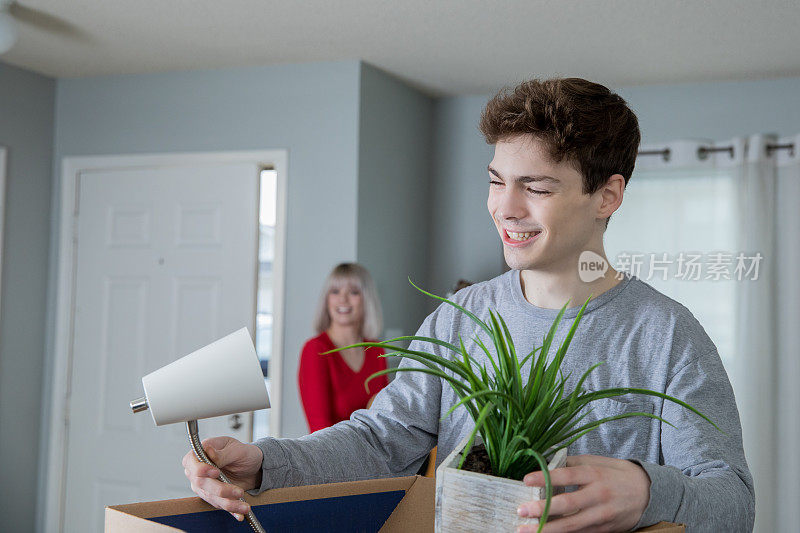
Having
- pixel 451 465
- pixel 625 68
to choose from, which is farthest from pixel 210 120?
pixel 451 465

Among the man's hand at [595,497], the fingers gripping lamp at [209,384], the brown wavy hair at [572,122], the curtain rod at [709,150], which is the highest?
the curtain rod at [709,150]

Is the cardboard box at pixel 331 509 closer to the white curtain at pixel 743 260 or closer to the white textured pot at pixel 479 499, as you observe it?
the white textured pot at pixel 479 499

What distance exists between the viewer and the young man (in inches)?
34.4

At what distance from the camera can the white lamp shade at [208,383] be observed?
0.79m

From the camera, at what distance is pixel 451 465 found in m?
0.71

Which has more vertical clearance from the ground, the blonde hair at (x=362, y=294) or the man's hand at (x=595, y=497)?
the blonde hair at (x=362, y=294)

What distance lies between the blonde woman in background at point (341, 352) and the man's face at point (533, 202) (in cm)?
235

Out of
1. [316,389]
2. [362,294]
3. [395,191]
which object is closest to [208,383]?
[316,389]

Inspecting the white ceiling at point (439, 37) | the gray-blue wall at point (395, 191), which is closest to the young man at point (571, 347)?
the white ceiling at point (439, 37)

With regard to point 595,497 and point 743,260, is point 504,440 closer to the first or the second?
point 595,497

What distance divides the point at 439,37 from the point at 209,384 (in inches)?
112

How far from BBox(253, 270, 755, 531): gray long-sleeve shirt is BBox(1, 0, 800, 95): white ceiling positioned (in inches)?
85.3

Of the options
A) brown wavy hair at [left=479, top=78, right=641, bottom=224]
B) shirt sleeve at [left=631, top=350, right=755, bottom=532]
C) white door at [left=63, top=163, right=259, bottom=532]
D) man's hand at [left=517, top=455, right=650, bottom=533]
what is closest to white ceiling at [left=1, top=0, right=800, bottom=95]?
white door at [left=63, top=163, right=259, bottom=532]

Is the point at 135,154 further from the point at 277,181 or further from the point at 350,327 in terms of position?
the point at 350,327
